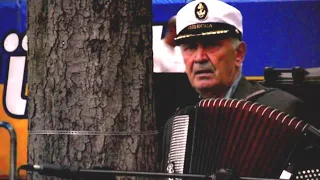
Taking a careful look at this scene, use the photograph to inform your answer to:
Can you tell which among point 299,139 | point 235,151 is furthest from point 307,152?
point 235,151

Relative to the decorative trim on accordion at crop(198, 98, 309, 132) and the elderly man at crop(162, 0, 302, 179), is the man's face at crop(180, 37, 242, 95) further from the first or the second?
the decorative trim on accordion at crop(198, 98, 309, 132)

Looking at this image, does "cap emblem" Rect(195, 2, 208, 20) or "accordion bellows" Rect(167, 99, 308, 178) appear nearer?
"accordion bellows" Rect(167, 99, 308, 178)

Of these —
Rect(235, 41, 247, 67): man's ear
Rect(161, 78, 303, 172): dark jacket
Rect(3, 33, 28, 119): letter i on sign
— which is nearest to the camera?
Rect(161, 78, 303, 172): dark jacket

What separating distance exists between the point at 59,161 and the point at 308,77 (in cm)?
168

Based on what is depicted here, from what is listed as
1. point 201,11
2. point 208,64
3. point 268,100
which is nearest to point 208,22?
point 201,11

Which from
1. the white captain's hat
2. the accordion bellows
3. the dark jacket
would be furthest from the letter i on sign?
the accordion bellows

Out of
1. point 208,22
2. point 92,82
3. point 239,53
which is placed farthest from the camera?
point 239,53

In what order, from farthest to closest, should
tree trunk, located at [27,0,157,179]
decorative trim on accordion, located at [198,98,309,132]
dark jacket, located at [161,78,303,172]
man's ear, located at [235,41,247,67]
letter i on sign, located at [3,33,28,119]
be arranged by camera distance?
letter i on sign, located at [3,33,28,119]
man's ear, located at [235,41,247,67]
dark jacket, located at [161,78,303,172]
tree trunk, located at [27,0,157,179]
decorative trim on accordion, located at [198,98,309,132]

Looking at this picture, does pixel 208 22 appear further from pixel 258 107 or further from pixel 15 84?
pixel 15 84

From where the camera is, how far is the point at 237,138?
8.55 feet

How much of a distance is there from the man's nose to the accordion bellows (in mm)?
792

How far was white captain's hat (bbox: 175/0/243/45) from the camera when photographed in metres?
3.44

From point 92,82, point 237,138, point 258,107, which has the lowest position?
point 237,138

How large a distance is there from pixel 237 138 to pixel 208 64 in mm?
910
